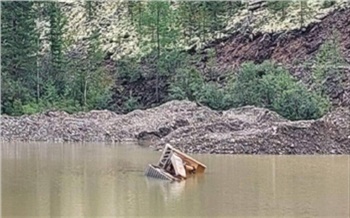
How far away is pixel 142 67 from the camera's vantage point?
41281 millimetres

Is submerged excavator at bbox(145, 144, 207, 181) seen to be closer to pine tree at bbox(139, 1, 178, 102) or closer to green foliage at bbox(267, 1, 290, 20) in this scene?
pine tree at bbox(139, 1, 178, 102)

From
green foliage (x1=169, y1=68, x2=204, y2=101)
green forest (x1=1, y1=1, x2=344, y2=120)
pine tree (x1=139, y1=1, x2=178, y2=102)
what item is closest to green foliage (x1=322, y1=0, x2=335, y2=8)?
green forest (x1=1, y1=1, x2=344, y2=120)

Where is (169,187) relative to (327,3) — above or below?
below

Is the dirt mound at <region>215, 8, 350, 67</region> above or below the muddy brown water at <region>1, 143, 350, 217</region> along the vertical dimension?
above

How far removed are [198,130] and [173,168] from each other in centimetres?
756

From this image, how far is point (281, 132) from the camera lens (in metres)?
23.7

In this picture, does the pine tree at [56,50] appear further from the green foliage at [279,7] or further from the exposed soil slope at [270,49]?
the green foliage at [279,7]

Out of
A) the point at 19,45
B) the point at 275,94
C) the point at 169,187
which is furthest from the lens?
the point at 19,45

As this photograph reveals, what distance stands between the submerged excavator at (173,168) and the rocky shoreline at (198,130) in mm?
4766

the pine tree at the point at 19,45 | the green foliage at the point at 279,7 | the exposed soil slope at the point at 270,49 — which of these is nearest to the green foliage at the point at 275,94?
the exposed soil slope at the point at 270,49

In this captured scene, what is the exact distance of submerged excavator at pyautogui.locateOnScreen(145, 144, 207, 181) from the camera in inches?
692

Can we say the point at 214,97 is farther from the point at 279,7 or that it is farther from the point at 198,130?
the point at 279,7

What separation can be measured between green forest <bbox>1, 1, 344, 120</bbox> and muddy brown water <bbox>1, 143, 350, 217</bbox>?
11644 millimetres

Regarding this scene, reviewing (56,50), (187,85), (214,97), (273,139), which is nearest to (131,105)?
(187,85)
